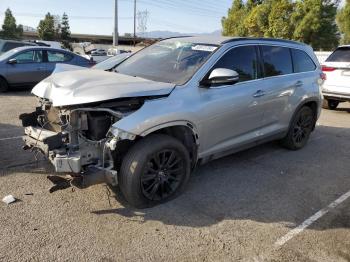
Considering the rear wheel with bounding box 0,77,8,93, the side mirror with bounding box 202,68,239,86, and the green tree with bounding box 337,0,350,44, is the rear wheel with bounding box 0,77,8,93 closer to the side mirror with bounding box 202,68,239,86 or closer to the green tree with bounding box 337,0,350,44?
the side mirror with bounding box 202,68,239,86

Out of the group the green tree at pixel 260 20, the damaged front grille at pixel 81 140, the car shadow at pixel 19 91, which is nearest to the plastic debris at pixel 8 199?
the damaged front grille at pixel 81 140

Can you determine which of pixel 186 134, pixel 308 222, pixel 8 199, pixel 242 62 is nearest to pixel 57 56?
pixel 242 62

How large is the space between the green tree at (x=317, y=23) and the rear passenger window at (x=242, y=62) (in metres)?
24.3

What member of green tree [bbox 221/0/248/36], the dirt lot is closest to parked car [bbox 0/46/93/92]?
the dirt lot

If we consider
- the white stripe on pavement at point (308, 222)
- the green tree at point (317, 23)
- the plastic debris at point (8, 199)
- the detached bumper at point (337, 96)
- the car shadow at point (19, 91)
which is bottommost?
the car shadow at point (19, 91)

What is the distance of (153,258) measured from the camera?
3555mm

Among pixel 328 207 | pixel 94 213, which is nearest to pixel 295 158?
pixel 328 207

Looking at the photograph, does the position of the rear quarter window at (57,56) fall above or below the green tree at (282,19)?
below

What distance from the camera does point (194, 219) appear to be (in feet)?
13.9

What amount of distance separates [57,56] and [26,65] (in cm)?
105

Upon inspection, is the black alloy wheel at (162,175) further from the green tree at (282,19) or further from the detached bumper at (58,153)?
the green tree at (282,19)

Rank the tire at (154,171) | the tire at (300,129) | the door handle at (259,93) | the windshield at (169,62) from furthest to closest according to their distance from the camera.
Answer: the tire at (300,129) < the door handle at (259,93) < the windshield at (169,62) < the tire at (154,171)

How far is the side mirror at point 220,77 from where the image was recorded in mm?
4585

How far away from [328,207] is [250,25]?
31.3m
